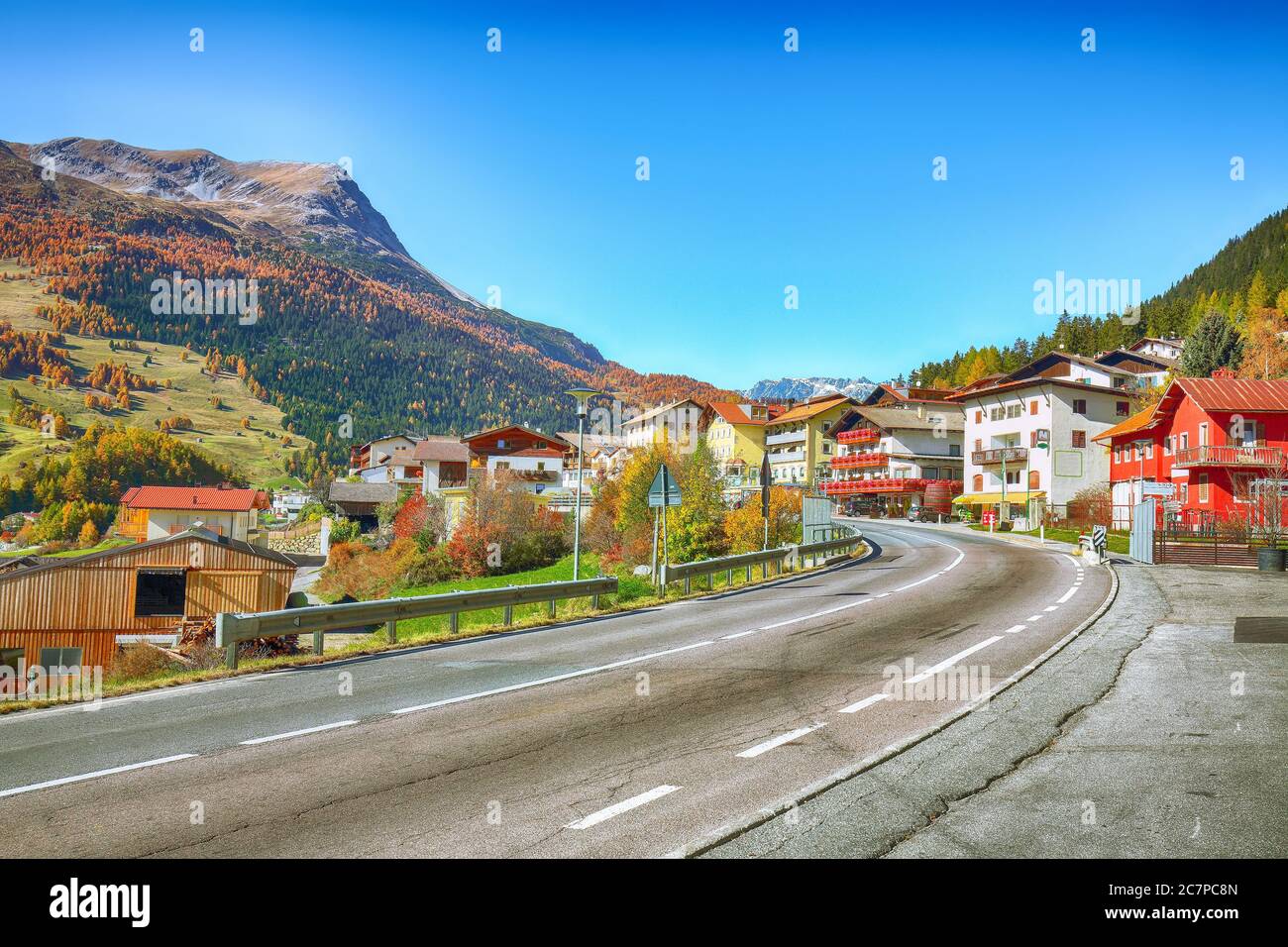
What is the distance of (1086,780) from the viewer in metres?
6.30

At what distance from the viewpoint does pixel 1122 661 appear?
11.5 meters

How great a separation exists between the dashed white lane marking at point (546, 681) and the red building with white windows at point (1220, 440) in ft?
132

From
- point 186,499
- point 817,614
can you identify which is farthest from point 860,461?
point 817,614

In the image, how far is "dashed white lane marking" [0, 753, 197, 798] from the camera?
632cm

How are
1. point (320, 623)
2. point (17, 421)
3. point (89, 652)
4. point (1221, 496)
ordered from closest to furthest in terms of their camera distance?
point (320, 623), point (89, 652), point (1221, 496), point (17, 421)

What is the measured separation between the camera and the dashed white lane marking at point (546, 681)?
9422mm

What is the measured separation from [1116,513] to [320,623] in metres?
57.3

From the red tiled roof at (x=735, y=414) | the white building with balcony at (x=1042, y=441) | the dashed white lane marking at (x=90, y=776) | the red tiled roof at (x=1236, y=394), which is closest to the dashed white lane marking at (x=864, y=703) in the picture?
the dashed white lane marking at (x=90, y=776)

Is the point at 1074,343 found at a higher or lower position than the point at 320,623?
higher

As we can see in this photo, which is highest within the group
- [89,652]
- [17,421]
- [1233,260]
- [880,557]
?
[1233,260]

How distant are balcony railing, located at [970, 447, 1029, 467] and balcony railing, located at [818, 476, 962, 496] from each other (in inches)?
334

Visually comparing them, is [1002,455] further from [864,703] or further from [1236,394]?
[864,703]

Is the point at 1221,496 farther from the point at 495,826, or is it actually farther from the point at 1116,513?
the point at 495,826
